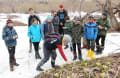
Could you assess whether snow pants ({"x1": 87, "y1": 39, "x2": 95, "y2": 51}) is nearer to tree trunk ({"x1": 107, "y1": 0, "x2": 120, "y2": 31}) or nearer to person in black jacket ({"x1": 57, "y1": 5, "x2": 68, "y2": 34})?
person in black jacket ({"x1": 57, "y1": 5, "x2": 68, "y2": 34})

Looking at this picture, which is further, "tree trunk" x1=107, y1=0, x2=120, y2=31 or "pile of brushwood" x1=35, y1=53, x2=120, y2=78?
"tree trunk" x1=107, y1=0, x2=120, y2=31

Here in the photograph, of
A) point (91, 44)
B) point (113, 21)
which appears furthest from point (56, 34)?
point (113, 21)

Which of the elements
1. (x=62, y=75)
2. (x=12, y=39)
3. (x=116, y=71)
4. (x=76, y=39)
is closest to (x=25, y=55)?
(x=12, y=39)

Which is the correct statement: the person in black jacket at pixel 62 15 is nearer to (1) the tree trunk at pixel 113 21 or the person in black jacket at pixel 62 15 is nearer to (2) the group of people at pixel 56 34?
(2) the group of people at pixel 56 34

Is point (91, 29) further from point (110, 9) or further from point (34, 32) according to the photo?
point (110, 9)

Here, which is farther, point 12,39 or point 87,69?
point 12,39

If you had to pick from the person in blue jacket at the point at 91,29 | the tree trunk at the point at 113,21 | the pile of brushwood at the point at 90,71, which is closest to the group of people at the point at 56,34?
the person in blue jacket at the point at 91,29

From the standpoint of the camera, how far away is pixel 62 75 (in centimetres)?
342

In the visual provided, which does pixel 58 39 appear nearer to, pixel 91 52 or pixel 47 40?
pixel 47 40

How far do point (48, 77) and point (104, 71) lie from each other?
1.33 metres

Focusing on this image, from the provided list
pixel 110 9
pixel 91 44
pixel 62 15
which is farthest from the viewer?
pixel 110 9

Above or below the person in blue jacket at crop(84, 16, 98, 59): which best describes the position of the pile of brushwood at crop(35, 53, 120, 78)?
below

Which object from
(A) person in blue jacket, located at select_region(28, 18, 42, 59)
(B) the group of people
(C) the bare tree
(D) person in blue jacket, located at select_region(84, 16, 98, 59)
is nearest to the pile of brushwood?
(B) the group of people

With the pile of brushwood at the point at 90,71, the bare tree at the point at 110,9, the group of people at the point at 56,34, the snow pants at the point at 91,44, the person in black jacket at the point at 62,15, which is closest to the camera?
the pile of brushwood at the point at 90,71
